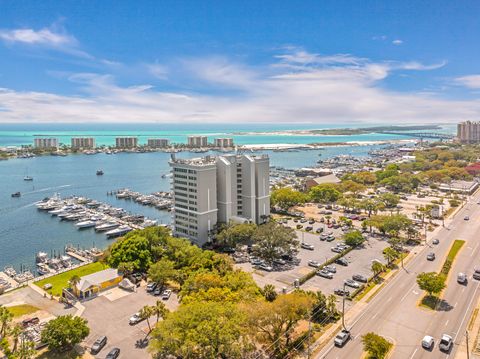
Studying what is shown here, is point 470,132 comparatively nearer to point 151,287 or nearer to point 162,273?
point 162,273

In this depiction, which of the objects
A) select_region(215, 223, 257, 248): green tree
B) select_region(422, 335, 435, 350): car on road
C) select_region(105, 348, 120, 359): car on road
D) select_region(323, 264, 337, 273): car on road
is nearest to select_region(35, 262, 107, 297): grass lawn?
select_region(105, 348, 120, 359): car on road

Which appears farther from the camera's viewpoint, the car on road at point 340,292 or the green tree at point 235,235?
the green tree at point 235,235

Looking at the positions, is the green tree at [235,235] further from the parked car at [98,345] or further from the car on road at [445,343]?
the car on road at [445,343]

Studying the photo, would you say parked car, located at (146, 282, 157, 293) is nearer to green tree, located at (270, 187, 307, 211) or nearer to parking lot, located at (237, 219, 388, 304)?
parking lot, located at (237, 219, 388, 304)

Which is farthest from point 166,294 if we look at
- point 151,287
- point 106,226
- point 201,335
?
point 106,226

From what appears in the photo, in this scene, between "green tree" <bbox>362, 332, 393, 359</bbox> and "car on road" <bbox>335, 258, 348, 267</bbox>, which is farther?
"car on road" <bbox>335, 258, 348, 267</bbox>

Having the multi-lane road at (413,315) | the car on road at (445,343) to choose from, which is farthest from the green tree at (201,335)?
the car on road at (445,343)
